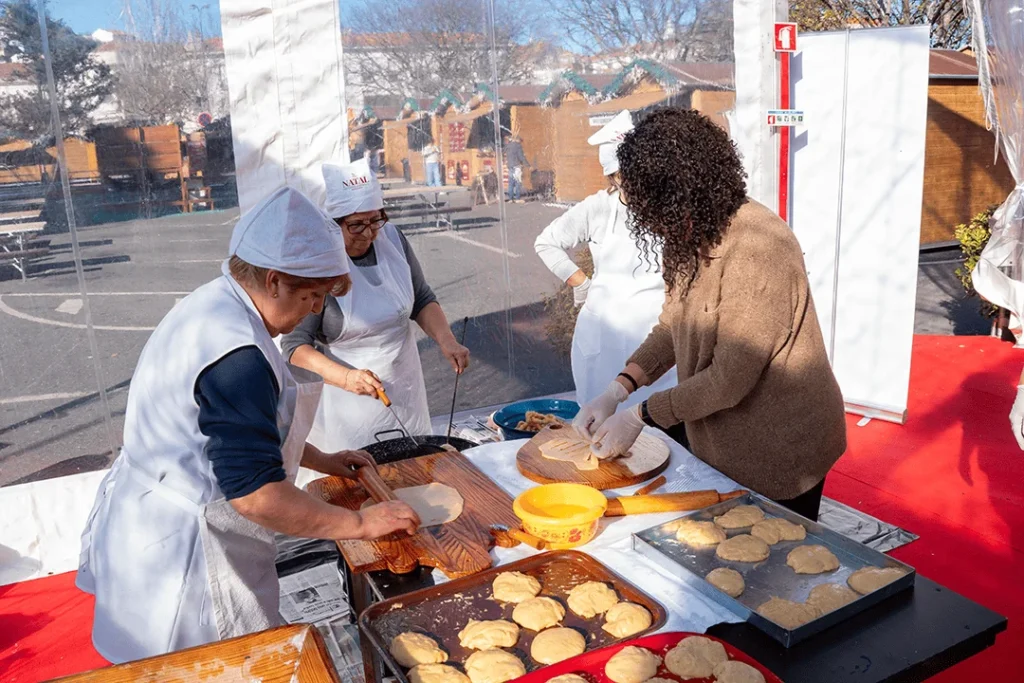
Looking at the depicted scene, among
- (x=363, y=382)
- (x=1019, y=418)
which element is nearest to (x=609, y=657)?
(x=363, y=382)

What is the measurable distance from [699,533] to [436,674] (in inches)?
27.3

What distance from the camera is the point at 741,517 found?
1854mm

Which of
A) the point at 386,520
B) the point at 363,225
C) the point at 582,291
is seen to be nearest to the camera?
the point at 386,520

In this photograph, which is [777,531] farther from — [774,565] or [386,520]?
[386,520]

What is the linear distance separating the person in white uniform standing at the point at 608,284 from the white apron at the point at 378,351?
105cm

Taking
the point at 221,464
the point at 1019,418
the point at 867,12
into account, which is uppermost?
the point at 867,12

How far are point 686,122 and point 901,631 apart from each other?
50.1 inches

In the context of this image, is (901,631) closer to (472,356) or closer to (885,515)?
(885,515)

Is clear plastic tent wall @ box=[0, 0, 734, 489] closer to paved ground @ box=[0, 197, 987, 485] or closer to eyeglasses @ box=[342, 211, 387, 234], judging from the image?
paved ground @ box=[0, 197, 987, 485]

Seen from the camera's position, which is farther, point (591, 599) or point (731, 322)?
point (731, 322)

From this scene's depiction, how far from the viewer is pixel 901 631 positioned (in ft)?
4.73

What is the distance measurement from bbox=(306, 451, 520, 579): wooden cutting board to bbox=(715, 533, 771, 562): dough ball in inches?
18.7

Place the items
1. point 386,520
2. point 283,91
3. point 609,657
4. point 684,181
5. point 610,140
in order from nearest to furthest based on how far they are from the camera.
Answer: point 609,657, point 386,520, point 684,181, point 283,91, point 610,140

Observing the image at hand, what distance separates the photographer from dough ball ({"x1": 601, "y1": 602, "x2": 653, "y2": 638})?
1495 mm
